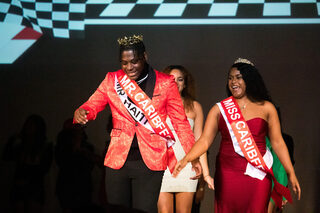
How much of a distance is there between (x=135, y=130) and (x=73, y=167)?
6.73 feet

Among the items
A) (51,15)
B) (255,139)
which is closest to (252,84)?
(255,139)

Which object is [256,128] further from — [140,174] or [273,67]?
[273,67]

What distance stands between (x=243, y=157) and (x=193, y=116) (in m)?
0.76

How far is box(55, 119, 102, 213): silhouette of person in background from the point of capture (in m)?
4.23

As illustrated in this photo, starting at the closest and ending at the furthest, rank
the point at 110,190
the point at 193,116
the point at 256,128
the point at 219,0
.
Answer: the point at 110,190 → the point at 256,128 → the point at 193,116 → the point at 219,0

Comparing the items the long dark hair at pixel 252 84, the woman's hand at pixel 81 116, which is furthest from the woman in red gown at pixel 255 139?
the woman's hand at pixel 81 116

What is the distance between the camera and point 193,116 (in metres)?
3.56

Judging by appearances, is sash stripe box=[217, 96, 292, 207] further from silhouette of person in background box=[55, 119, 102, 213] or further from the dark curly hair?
silhouette of person in background box=[55, 119, 102, 213]

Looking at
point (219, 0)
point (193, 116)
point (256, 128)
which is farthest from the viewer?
point (219, 0)

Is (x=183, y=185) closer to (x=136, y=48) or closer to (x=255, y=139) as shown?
(x=255, y=139)

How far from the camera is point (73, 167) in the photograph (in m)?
4.28

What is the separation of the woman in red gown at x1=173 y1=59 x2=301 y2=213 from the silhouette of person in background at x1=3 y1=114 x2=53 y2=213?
2.03 m

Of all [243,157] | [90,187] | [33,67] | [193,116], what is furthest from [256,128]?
[33,67]

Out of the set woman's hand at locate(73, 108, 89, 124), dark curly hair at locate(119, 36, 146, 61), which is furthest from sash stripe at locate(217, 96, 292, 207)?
woman's hand at locate(73, 108, 89, 124)
